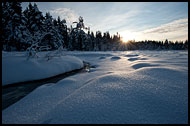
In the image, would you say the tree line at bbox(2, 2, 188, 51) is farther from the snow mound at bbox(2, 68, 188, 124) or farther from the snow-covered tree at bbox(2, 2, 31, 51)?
the snow mound at bbox(2, 68, 188, 124)

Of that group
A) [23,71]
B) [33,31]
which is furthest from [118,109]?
[33,31]

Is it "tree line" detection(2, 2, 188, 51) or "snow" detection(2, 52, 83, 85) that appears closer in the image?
"snow" detection(2, 52, 83, 85)

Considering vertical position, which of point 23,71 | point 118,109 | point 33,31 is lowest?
point 118,109

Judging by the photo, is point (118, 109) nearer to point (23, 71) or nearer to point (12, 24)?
point (23, 71)

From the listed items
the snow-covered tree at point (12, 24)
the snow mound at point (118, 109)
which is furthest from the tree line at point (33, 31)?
the snow mound at point (118, 109)

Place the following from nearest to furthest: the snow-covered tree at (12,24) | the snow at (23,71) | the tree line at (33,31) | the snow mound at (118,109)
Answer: the snow mound at (118,109) → the snow at (23,71) → the tree line at (33,31) → the snow-covered tree at (12,24)

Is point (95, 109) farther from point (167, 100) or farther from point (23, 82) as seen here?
point (23, 82)

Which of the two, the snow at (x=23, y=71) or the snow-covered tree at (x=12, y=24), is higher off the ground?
the snow-covered tree at (x=12, y=24)

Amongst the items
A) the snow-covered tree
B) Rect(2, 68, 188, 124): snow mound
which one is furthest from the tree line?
Rect(2, 68, 188, 124): snow mound

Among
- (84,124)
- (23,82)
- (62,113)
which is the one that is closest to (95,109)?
(84,124)

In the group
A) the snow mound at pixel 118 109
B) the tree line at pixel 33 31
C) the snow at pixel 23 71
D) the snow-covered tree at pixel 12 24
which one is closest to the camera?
the snow mound at pixel 118 109

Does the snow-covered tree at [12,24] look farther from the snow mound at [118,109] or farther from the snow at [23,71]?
the snow mound at [118,109]

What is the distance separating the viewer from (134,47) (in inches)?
2805

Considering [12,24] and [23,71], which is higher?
[12,24]
